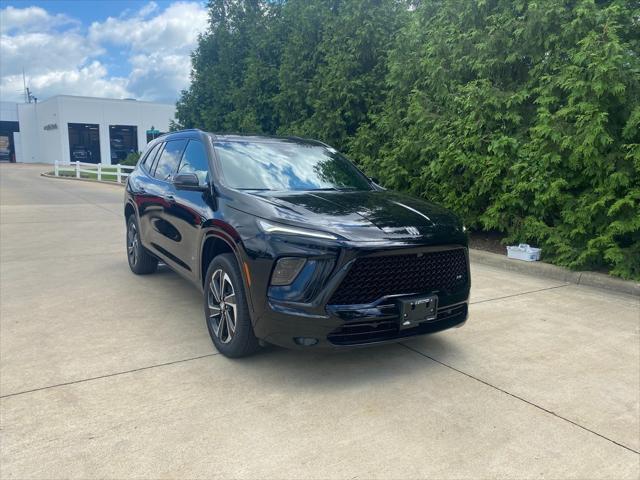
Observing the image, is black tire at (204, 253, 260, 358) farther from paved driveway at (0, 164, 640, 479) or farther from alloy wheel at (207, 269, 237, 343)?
paved driveway at (0, 164, 640, 479)

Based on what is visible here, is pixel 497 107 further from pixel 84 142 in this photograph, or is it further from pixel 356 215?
pixel 84 142

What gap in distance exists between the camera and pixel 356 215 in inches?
144

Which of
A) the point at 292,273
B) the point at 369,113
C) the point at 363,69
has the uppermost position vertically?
the point at 363,69

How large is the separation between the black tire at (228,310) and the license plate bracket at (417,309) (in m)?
1.09

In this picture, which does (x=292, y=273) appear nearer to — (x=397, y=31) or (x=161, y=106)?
(x=397, y=31)

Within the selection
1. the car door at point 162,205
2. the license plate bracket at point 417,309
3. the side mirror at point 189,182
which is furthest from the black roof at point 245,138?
the license plate bracket at point 417,309

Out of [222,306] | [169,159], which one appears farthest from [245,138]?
[222,306]

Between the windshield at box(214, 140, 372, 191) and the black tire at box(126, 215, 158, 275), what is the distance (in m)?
2.29

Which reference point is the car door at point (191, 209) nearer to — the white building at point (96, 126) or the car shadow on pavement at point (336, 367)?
Answer: the car shadow on pavement at point (336, 367)

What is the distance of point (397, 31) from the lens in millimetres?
10188

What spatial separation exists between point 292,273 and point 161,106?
152ft

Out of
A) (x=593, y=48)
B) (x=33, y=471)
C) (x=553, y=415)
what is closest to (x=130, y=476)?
(x=33, y=471)

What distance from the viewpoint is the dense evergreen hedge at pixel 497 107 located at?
615 centimetres

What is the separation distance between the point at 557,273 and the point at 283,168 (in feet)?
13.9
